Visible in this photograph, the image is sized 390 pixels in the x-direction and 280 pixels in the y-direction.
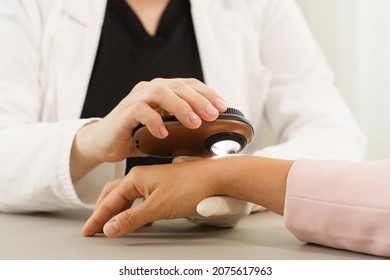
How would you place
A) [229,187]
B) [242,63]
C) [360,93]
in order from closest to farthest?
[229,187] → [242,63] → [360,93]

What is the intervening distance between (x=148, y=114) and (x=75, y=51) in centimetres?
53

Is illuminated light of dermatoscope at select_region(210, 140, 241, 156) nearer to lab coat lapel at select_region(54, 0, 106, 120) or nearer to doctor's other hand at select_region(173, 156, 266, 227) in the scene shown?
doctor's other hand at select_region(173, 156, 266, 227)

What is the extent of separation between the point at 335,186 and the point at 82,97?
24.2 inches

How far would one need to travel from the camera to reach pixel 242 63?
Result: 45.4 inches

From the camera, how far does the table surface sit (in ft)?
1.70

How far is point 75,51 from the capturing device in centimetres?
106

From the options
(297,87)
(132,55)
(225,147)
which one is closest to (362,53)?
(297,87)

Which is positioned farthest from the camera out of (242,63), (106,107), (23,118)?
(242,63)

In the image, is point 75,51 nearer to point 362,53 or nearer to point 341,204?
point 341,204

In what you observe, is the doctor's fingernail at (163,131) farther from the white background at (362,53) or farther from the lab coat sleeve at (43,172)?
the white background at (362,53)

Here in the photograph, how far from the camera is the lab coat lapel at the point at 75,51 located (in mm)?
1021

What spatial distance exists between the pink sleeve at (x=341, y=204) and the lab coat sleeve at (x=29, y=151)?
1.09ft
